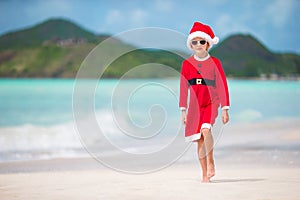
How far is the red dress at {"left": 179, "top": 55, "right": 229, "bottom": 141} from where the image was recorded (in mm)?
4812

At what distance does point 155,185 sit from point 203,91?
0.93 meters

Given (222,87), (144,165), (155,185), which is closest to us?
(155,185)

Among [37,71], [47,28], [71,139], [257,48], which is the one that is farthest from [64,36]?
[71,139]

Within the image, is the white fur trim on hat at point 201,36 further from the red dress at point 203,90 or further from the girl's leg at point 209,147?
the girl's leg at point 209,147

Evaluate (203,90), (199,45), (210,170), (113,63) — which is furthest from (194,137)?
(113,63)

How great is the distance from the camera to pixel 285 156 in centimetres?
693

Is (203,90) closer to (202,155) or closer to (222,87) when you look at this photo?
(222,87)

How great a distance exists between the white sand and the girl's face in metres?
1.19

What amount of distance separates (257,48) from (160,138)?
3911 inches

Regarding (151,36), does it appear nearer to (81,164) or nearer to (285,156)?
(81,164)

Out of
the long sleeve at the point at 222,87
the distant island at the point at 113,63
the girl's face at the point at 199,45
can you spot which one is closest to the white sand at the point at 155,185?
the long sleeve at the point at 222,87

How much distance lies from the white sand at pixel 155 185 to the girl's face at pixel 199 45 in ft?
3.89

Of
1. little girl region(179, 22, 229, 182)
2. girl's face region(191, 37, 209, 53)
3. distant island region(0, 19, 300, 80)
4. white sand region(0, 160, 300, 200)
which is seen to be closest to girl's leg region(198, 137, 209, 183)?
little girl region(179, 22, 229, 182)

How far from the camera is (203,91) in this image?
4.80 metres
